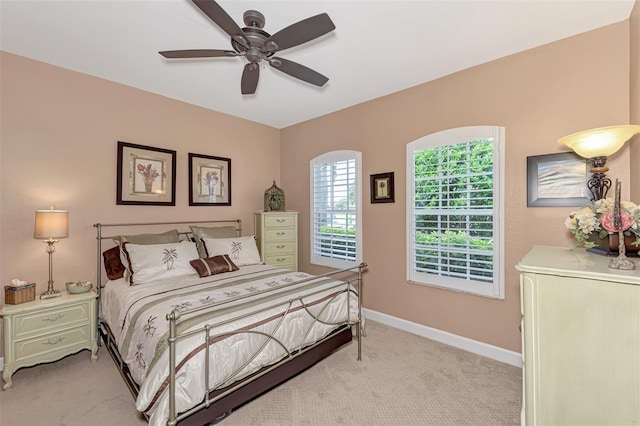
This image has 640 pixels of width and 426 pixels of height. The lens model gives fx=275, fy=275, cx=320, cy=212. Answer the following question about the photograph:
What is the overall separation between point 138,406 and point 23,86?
10.2ft

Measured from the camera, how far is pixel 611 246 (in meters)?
1.46

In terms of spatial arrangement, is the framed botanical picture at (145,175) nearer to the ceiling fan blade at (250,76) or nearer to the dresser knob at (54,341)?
the dresser knob at (54,341)

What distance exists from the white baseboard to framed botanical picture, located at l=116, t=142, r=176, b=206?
3.12 metres

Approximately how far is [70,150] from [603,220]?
4383 millimetres

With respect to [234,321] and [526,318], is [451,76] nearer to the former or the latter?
[526,318]

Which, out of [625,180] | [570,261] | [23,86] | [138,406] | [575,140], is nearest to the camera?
[570,261]

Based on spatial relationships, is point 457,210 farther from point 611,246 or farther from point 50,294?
point 50,294

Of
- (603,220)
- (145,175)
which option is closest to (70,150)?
(145,175)

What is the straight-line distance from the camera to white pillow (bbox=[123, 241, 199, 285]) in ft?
8.89

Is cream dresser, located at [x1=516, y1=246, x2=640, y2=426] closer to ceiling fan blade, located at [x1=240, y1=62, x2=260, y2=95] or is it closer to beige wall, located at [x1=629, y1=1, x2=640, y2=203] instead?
beige wall, located at [x1=629, y1=1, x2=640, y2=203]

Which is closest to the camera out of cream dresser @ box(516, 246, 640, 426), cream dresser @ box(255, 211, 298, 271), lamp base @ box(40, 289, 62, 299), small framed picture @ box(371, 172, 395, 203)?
cream dresser @ box(516, 246, 640, 426)

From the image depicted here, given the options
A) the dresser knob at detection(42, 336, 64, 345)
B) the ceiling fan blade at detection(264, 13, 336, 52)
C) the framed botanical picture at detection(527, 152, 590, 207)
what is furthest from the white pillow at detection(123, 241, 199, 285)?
the framed botanical picture at detection(527, 152, 590, 207)

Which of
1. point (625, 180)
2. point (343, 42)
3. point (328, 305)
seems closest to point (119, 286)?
point (328, 305)

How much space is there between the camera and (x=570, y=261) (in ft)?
4.48
